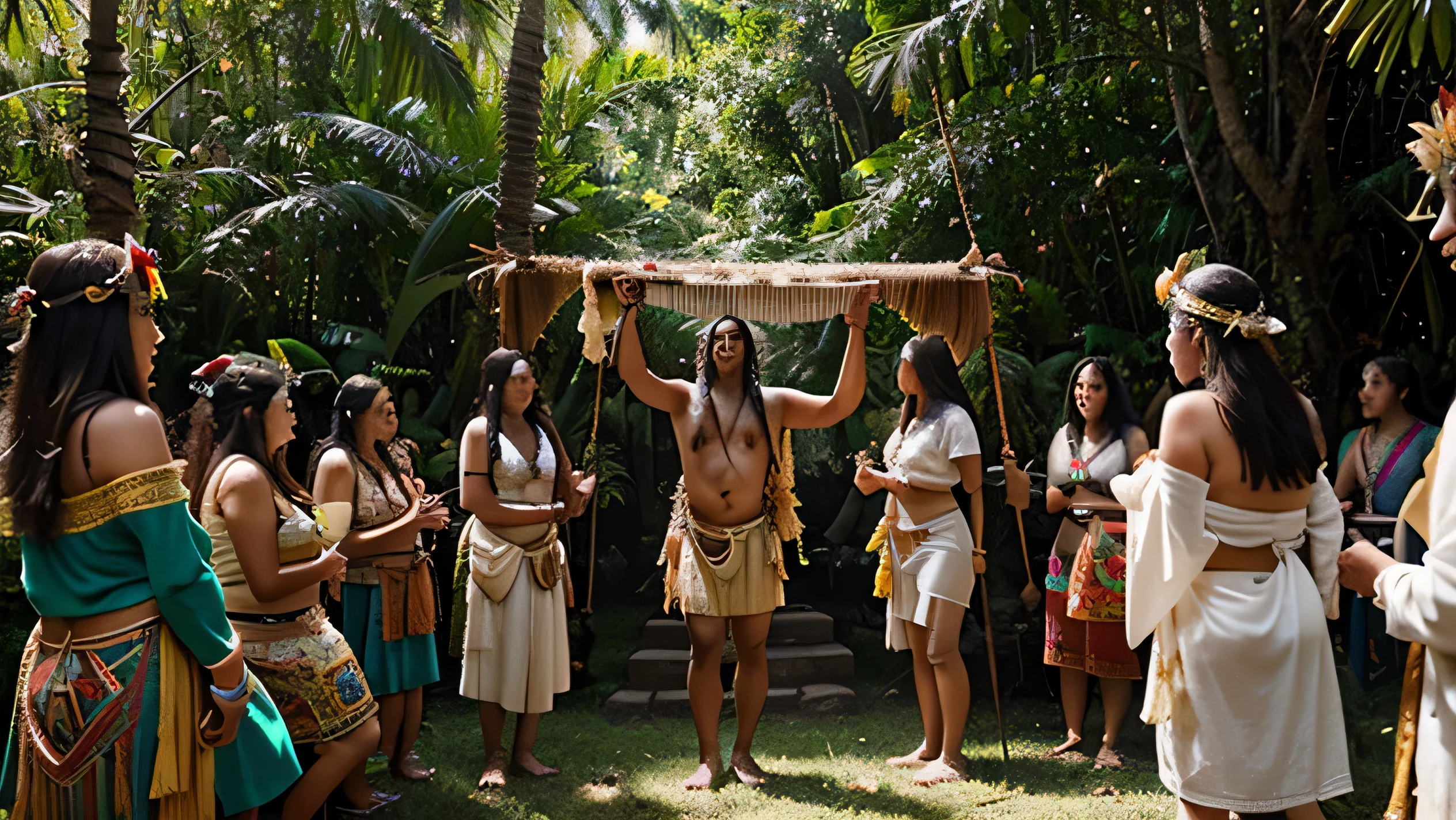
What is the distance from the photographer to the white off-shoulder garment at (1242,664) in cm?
304

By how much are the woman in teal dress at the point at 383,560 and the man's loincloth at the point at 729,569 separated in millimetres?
1191

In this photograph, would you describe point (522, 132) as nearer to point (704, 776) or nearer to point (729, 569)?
point (729, 569)

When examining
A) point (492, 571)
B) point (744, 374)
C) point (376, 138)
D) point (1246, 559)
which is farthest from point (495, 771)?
point (376, 138)

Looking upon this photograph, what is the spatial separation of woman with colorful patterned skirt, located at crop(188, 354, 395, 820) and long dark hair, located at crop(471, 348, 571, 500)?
128 cm

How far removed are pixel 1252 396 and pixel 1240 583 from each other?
1.89 ft

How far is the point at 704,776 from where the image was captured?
16.0 ft

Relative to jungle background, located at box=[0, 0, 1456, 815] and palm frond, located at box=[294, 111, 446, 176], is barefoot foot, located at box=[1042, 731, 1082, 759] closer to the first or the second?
jungle background, located at box=[0, 0, 1456, 815]

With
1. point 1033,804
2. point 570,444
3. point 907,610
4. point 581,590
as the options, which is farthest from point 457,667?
point 1033,804

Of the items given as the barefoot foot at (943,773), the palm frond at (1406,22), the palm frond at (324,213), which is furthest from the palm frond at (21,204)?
the palm frond at (1406,22)

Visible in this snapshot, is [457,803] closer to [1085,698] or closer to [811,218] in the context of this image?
[1085,698]

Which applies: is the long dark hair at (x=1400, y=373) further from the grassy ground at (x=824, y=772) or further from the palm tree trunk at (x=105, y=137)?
the palm tree trunk at (x=105, y=137)

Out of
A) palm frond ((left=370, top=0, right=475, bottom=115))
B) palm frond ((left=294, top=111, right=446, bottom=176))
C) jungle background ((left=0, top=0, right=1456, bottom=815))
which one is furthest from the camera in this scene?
palm frond ((left=294, top=111, right=446, bottom=176))

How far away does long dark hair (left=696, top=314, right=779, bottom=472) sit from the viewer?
198 inches

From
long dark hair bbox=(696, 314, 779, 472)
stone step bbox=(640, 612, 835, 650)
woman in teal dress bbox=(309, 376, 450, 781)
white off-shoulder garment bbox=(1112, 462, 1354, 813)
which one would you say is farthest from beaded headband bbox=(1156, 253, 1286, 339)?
stone step bbox=(640, 612, 835, 650)
